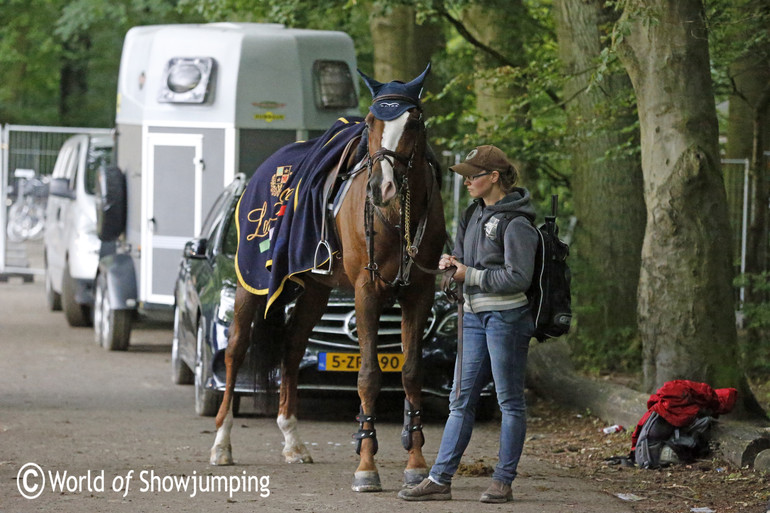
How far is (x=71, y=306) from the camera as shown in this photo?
55.9 ft

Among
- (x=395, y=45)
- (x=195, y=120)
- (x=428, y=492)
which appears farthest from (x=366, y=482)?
(x=395, y=45)

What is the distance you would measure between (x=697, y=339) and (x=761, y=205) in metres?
5.35

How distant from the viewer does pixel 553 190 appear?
15805 mm

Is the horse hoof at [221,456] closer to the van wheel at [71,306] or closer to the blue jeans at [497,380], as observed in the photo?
the blue jeans at [497,380]

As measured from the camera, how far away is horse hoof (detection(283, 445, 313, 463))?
845 centimetres

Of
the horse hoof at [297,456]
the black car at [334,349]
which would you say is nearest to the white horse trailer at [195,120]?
the black car at [334,349]

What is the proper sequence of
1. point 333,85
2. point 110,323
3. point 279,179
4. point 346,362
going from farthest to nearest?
point 110,323
point 333,85
point 346,362
point 279,179

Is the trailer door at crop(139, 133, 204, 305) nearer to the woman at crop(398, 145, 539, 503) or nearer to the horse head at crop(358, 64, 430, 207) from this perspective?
the horse head at crop(358, 64, 430, 207)

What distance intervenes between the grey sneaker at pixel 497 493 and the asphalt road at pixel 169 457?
7cm

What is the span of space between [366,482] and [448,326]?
9.71ft

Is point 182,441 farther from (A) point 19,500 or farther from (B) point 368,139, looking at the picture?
(B) point 368,139

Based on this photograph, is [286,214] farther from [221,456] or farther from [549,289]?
[549,289]

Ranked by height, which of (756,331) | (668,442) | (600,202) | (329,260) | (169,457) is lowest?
(169,457)

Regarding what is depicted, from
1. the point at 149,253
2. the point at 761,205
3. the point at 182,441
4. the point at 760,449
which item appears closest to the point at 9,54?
the point at 149,253
